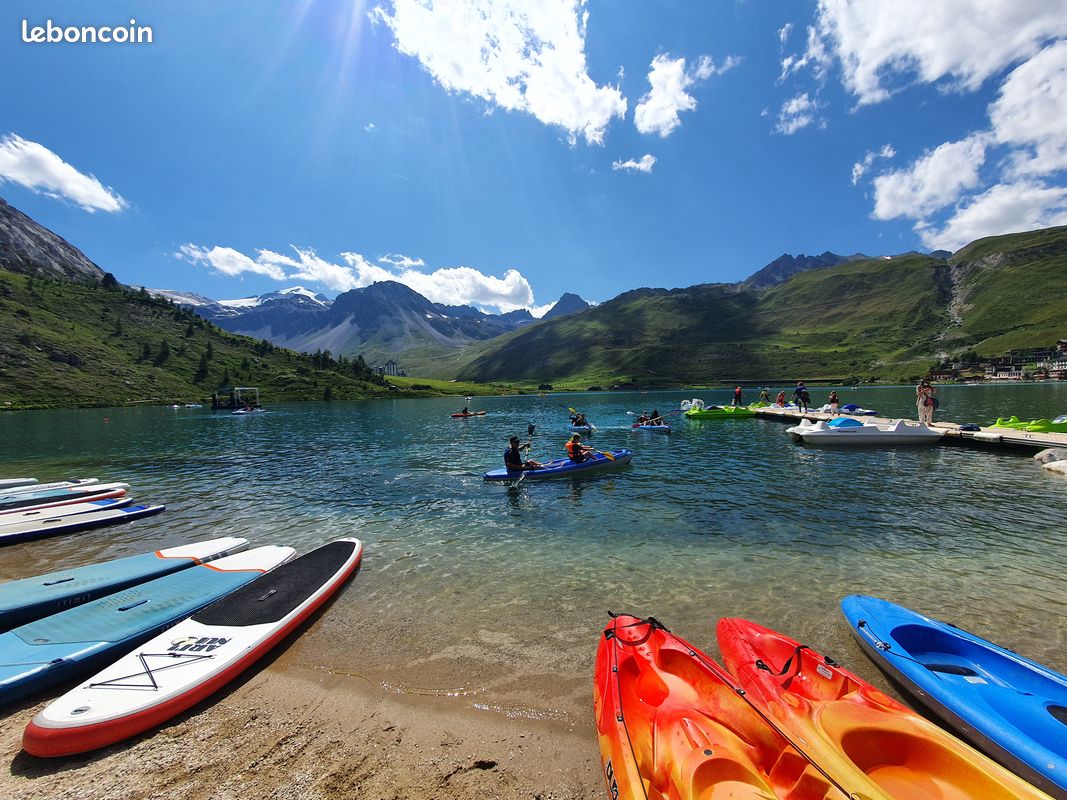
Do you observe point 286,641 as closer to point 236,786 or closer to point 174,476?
point 236,786

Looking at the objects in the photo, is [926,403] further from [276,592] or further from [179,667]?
[179,667]

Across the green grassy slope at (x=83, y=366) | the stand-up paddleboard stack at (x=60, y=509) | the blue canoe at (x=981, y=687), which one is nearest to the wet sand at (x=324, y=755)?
the blue canoe at (x=981, y=687)

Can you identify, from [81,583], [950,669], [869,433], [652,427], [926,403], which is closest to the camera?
[950,669]

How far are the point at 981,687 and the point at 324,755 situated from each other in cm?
1069

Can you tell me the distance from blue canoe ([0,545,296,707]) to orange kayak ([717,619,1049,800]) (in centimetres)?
1227

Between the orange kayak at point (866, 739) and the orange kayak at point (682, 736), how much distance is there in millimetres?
349

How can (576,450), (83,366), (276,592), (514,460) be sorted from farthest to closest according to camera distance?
1. (83,366)
2. (576,450)
3. (514,460)
4. (276,592)

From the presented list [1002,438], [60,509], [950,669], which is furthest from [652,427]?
[60,509]

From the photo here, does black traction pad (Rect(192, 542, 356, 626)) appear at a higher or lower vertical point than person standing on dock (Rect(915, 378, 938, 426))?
lower

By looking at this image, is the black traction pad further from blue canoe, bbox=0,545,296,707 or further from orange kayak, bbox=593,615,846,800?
orange kayak, bbox=593,615,846,800

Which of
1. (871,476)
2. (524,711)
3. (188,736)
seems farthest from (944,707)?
(871,476)

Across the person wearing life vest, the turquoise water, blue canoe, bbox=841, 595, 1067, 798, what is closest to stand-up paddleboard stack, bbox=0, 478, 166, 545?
the turquoise water

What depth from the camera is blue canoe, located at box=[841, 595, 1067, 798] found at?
223 inches

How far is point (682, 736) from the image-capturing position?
598 centimetres
